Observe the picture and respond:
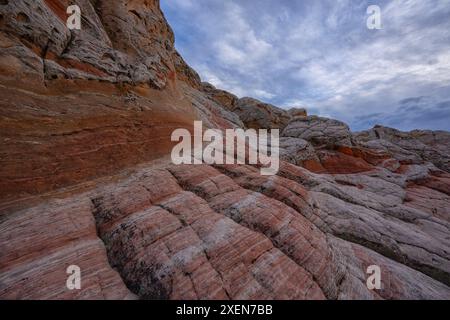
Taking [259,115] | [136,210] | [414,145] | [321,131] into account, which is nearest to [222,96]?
[259,115]

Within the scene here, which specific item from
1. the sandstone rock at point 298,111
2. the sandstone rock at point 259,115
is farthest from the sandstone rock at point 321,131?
the sandstone rock at point 298,111

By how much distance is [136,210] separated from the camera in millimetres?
7707

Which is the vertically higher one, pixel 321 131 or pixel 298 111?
pixel 298 111

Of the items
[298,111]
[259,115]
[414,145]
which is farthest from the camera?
[298,111]

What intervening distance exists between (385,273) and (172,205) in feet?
30.6

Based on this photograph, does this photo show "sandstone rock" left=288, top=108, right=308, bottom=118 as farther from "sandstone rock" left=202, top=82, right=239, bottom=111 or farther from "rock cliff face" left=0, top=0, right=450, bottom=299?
"rock cliff face" left=0, top=0, right=450, bottom=299

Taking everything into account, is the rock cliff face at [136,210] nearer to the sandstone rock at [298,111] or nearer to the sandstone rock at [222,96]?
the sandstone rock at [222,96]

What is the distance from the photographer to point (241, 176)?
10.9m

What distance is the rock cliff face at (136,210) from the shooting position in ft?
18.9

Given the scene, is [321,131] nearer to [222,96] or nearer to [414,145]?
[414,145]

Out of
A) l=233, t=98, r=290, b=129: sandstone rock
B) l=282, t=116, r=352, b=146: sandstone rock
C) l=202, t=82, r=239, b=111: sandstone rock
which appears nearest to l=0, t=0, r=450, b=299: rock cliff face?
l=282, t=116, r=352, b=146: sandstone rock

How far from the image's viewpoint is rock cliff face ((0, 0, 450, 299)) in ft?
18.9

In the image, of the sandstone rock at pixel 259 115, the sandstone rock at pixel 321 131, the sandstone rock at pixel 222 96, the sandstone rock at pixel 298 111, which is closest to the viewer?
the sandstone rock at pixel 321 131
